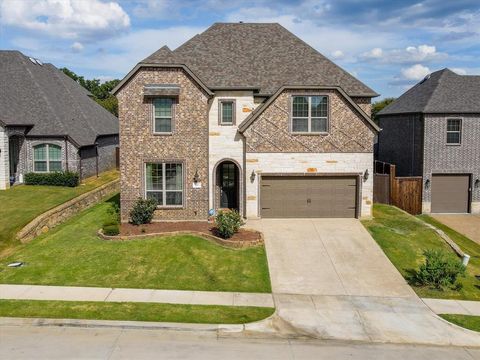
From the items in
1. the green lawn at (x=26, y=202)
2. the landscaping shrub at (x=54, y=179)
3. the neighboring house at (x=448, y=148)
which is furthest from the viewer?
the landscaping shrub at (x=54, y=179)

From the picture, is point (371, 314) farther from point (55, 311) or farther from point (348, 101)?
point (348, 101)

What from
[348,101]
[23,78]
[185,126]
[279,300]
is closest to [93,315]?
[279,300]

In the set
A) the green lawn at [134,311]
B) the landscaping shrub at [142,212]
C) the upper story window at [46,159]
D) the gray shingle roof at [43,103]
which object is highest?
the gray shingle roof at [43,103]

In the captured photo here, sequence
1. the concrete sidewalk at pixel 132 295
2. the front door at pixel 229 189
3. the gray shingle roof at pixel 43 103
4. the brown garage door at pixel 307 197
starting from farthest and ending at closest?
the gray shingle roof at pixel 43 103, the front door at pixel 229 189, the brown garage door at pixel 307 197, the concrete sidewalk at pixel 132 295

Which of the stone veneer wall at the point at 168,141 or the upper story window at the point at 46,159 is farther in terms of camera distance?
the upper story window at the point at 46,159

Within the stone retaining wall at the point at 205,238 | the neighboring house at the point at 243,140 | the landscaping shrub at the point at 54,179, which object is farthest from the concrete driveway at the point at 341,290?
the landscaping shrub at the point at 54,179

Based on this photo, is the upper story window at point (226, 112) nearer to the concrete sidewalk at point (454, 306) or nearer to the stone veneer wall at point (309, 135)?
the stone veneer wall at point (309, 135)

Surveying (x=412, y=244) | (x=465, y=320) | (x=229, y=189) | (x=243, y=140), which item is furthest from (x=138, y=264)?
(x=412, y=244)

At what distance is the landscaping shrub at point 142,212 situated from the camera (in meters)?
21.6

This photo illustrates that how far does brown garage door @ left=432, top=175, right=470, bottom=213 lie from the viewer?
94.6 feet

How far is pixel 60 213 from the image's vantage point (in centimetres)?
2345

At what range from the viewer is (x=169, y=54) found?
A: 22.8 metres

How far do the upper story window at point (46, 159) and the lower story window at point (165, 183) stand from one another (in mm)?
10605

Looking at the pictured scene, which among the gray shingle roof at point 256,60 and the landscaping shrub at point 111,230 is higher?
the gray shingle roof at point 256,60
